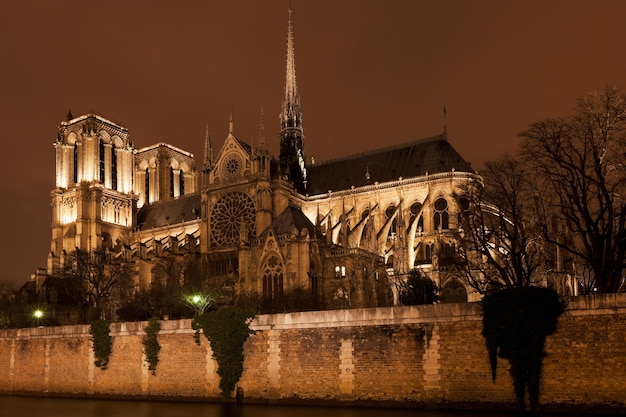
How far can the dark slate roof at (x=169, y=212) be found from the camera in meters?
72.4

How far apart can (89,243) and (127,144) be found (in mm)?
15803

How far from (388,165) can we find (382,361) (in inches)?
1584

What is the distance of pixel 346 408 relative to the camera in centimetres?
2391

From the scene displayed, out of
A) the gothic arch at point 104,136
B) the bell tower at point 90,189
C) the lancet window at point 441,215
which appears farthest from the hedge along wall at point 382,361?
the gothic arch at point 104,136

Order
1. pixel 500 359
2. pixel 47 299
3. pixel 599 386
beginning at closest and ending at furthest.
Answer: pixel 599 386, pixel 500 359, pixel 47 299

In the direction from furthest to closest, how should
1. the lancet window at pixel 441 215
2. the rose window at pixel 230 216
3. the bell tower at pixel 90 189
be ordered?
the bell tower at pixel 90 189 → the rose window at pixel 230 216 → the lancet window at pixel 441 215

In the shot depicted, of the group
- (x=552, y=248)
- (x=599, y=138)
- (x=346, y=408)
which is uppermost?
(x=599, y=138)

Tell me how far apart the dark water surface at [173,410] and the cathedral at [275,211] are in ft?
45.4

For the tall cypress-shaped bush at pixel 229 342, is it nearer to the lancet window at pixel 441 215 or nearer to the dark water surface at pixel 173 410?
the dark water surface at pixel 173 410

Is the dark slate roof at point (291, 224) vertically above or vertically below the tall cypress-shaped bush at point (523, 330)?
above

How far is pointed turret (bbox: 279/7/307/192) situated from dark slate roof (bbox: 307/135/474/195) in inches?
46.7

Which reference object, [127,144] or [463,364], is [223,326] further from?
[127,144]

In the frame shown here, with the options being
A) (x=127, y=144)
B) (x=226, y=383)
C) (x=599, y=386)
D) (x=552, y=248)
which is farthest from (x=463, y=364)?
(x=127, y=144)

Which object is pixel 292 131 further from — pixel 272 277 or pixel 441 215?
pixel 272 277
